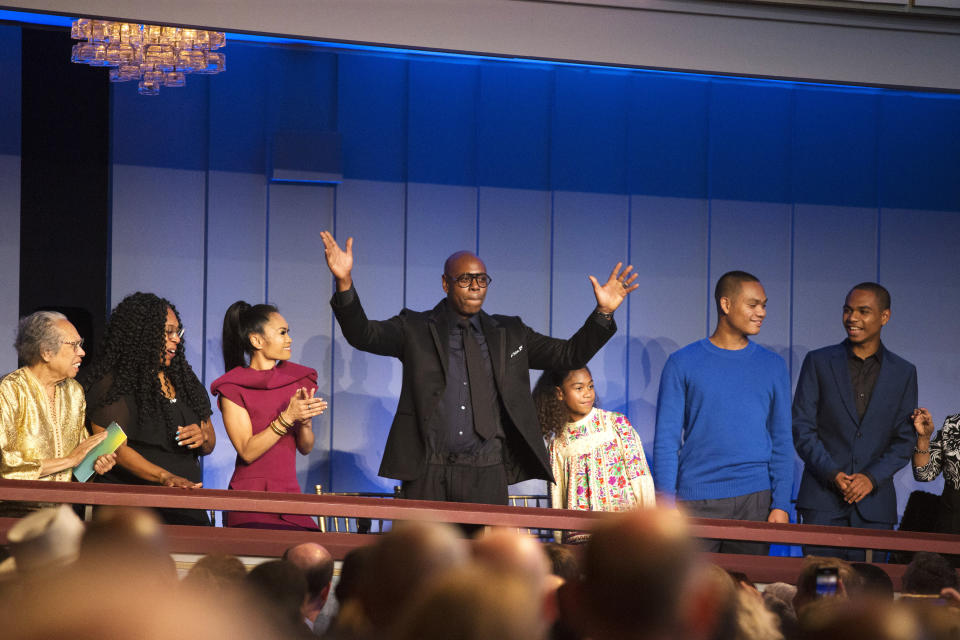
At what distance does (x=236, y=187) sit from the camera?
678 centimetres

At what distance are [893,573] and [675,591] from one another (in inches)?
122

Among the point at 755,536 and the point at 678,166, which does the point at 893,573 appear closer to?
the point at 755,536

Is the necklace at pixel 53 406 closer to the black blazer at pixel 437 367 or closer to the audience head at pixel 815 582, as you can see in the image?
the black blazer at pixel 437 367

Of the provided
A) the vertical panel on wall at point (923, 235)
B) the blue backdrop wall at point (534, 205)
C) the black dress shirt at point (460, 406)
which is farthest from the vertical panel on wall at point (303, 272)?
the vertical panel on wall at point (923, 235)

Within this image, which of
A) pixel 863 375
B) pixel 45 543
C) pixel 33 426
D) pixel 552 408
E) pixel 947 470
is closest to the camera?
pixel 45 543

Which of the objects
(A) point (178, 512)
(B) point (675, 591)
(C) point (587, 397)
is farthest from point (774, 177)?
(B) point (675, 591)

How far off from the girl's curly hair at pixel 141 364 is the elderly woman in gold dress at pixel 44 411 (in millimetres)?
125

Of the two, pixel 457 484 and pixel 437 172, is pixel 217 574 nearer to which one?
pixel 457 484

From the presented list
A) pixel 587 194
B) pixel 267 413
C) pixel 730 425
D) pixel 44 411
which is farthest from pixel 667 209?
pixel 44 411

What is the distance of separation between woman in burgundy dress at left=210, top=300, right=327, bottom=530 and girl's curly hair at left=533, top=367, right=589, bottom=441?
1.09 m

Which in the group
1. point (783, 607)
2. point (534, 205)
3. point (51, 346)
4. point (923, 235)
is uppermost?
point (534, 205)

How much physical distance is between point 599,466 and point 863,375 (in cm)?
136

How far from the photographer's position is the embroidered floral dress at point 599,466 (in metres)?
5.10

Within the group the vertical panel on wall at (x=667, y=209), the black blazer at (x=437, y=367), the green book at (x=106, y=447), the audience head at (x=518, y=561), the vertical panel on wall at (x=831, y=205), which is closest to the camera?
the audience head at (x=518, y=561)
